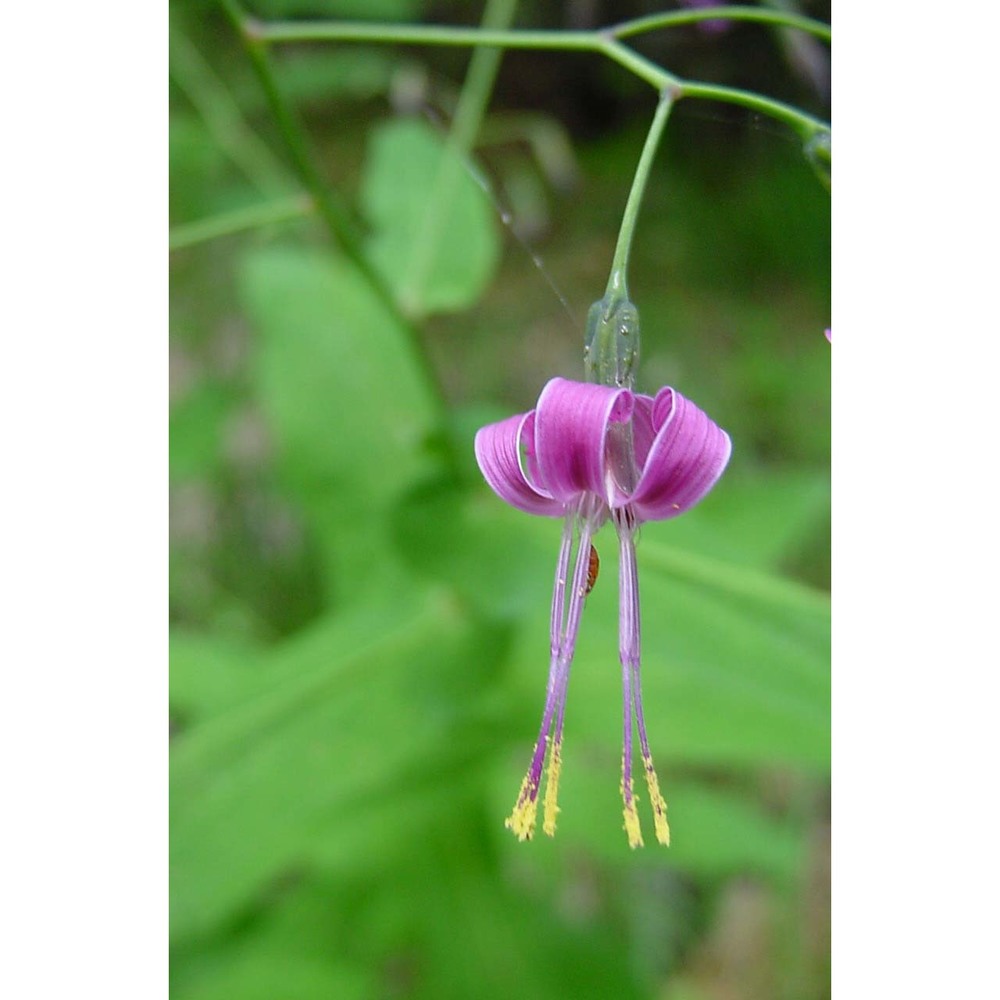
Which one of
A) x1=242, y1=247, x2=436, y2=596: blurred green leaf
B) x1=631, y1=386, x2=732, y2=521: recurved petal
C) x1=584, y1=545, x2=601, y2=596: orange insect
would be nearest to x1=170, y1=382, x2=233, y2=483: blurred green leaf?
x1=242, y1=247, x2=436, y2=596: blurred green leaf

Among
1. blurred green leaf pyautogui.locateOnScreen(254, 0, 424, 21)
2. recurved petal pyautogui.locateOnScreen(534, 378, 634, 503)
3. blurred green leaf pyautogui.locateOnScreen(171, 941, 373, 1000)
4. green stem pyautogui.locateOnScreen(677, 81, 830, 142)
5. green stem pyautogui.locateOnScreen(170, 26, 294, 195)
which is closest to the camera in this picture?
recurved petal pyautogui.locateOnScreen(534, 378, 634, 503)

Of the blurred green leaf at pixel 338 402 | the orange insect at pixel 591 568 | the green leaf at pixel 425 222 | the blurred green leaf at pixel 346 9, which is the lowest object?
the blurred green leaf at pixel 338 402

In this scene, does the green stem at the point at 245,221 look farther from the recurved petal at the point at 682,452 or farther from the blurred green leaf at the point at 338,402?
the recurved petal at the point at 682,452

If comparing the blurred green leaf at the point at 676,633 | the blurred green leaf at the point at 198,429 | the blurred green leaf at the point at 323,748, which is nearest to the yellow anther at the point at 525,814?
the blurred green leaf at the point at 676,633

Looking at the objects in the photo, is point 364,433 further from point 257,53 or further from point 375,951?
point 375,951

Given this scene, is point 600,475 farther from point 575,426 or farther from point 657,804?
point 657,804

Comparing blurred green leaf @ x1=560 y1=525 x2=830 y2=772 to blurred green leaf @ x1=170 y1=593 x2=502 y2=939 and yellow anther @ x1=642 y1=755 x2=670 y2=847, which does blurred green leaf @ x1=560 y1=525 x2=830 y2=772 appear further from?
yellow anther @ x1=642 y1=755 x2=670 y2=847
